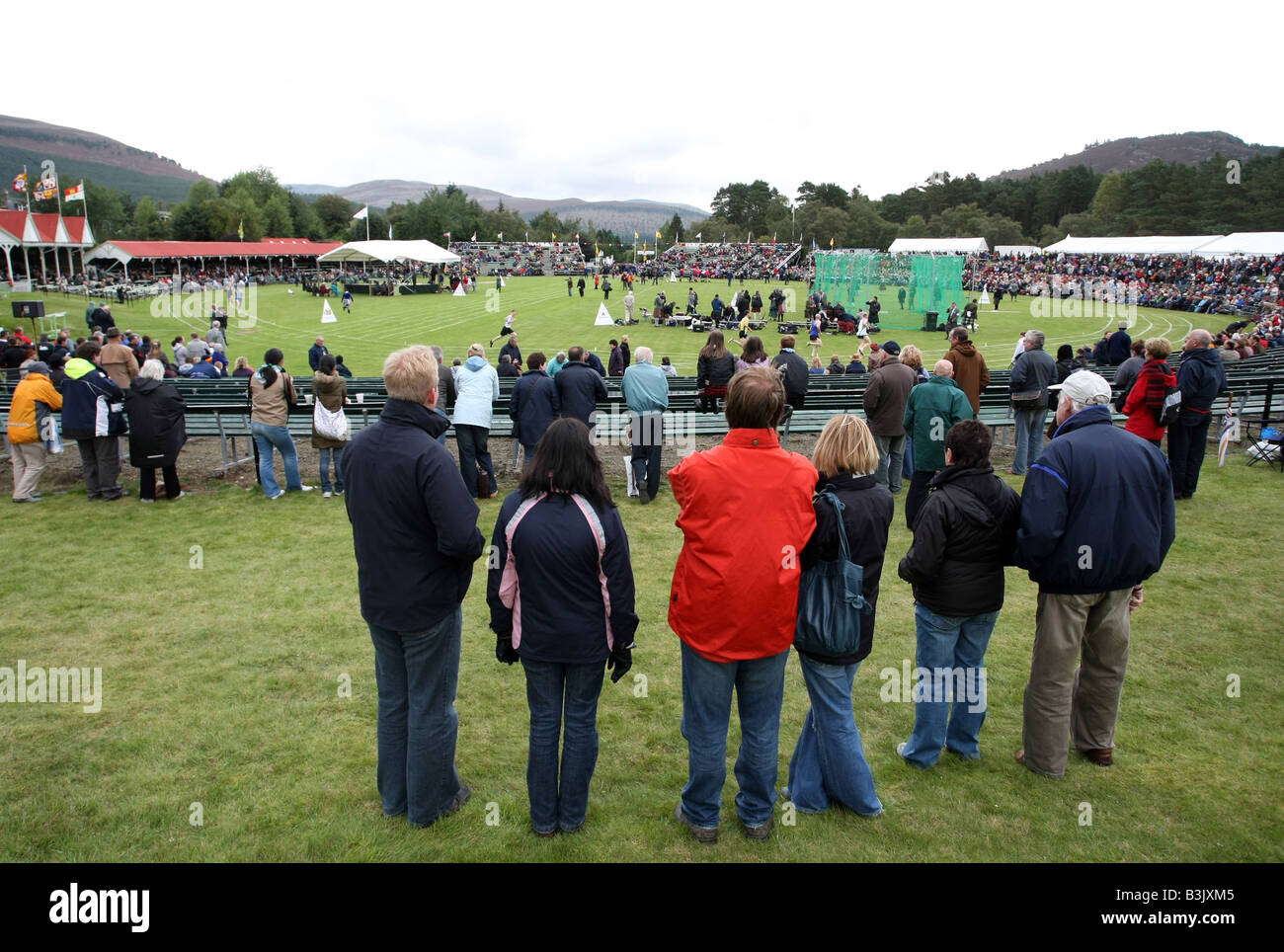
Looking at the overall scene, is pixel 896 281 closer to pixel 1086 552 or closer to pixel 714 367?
pixel 714 367

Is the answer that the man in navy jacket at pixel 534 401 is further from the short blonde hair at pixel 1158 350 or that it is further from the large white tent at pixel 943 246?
the large white tent at pixel 943 246

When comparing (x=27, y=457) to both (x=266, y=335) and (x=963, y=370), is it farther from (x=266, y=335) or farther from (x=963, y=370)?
(x=266, y=335)

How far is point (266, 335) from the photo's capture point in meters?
31.5

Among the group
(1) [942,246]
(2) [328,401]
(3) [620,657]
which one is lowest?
(3) [620,657]

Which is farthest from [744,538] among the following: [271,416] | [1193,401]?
[1193,401]

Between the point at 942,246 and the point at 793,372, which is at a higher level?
the point at 942,246

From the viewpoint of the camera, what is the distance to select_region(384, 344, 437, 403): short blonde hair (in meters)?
3.71

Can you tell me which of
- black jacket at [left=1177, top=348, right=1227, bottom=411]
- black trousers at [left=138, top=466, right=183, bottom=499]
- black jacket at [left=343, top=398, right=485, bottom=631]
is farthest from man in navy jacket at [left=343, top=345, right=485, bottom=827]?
black jacket at [left=1177, top=348, right=1227, bottom=411]

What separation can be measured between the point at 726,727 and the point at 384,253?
53.3m

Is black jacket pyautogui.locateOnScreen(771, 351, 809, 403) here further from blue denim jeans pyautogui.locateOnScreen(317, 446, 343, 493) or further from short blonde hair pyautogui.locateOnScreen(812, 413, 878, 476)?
short blonde hair pyautogui.locateOnScreen(812, 413, 878, 476)

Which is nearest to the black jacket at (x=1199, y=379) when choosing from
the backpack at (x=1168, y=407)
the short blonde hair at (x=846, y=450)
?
the backpack at (x=1168, y=407)

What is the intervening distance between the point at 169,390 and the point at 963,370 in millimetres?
10288

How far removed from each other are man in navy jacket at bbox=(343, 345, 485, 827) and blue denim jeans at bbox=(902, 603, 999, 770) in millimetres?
2619

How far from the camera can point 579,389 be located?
9703 mm
